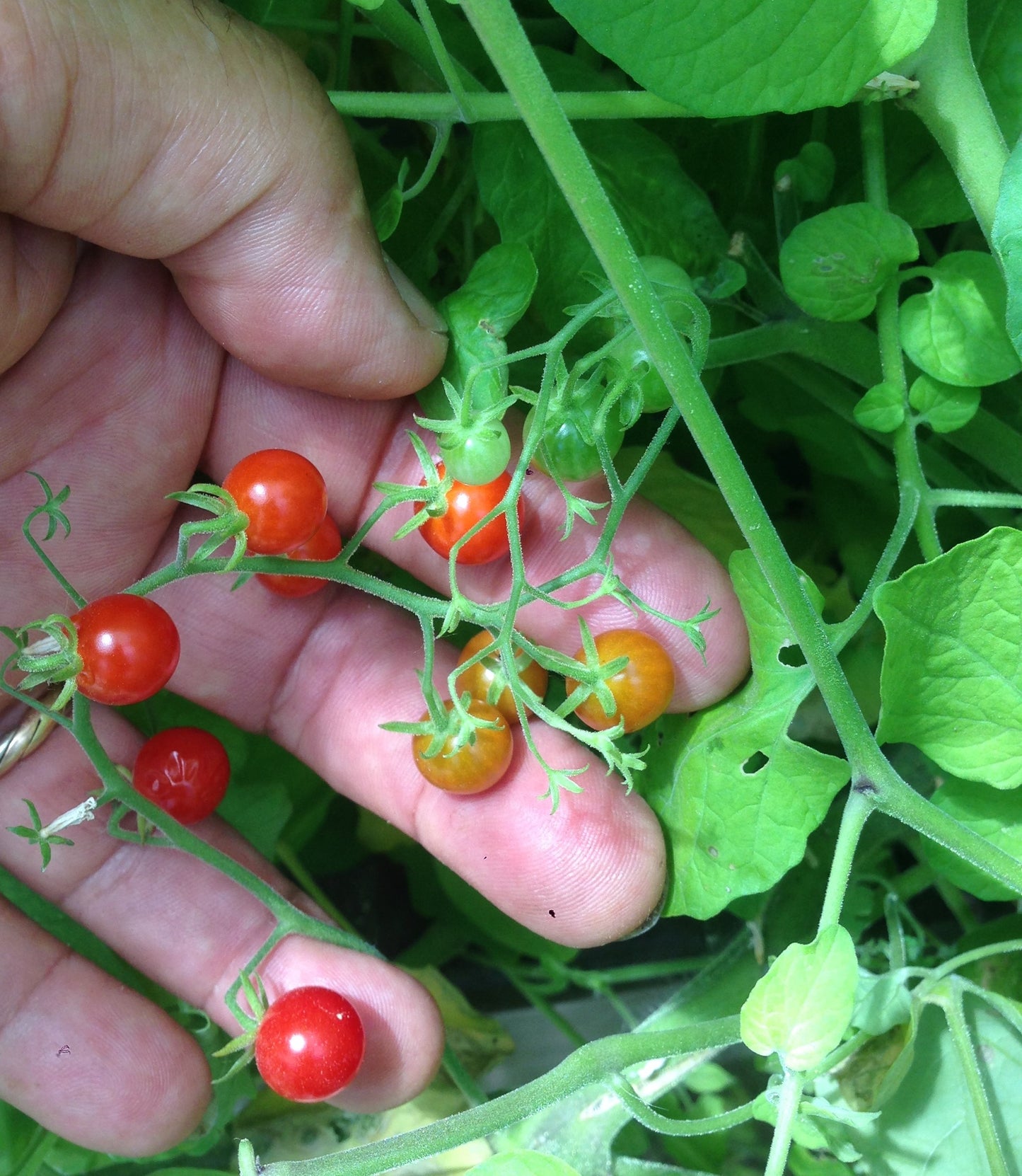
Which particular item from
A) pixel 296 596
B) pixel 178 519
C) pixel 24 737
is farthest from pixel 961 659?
pixel 24 737

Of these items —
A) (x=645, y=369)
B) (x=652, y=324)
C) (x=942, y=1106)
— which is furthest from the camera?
(x=942, y=1106)

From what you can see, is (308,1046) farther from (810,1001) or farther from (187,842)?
(810,1001)

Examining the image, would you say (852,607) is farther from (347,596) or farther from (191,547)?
(191,547)

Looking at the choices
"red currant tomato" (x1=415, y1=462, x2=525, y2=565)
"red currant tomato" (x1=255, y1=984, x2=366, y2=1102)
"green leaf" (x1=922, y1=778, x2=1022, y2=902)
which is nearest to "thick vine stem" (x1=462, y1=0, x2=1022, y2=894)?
"green leaf" (x1=922, y1=778, x2=1022, y2=902)

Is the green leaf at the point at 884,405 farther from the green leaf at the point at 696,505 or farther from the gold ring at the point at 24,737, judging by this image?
the gold ring at the point at 24,737

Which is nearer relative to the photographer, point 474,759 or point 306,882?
point 474,759

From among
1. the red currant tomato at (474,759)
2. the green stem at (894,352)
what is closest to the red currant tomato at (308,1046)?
the red currant tomato at (474,759)
